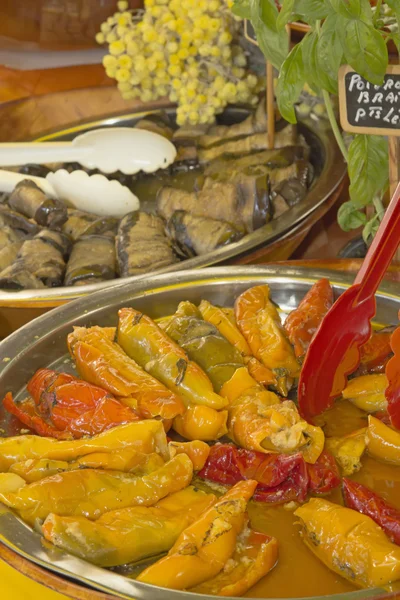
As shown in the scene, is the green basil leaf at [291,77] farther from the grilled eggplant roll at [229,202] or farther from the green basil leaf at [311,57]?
the grilled eggplant roll at [229,202]

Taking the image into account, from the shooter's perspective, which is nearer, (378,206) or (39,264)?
(378,206)

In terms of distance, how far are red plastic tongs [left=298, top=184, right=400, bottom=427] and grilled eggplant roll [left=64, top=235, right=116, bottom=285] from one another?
3.44ft

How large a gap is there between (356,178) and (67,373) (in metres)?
0.93

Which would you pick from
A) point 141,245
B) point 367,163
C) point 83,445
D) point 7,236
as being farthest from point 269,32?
point 7,236

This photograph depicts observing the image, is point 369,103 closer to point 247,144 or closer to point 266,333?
point 266,333

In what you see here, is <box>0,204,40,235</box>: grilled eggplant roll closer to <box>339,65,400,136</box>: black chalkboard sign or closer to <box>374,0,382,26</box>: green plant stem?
<box>339,65,400,136</box>: black chalkboard sign

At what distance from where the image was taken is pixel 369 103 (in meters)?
1.91

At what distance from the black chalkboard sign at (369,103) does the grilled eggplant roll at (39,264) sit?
1182 mm

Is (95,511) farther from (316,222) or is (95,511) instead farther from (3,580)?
(316,222)

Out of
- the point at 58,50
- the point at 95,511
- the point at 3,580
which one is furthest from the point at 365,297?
the point at 58,50

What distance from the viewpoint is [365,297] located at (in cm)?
171

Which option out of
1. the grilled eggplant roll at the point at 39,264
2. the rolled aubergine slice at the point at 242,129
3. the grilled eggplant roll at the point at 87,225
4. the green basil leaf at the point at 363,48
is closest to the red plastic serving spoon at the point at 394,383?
the green basil leaf at the point at 363,48

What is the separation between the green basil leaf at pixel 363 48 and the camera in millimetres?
1681

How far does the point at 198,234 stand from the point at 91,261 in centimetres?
38
